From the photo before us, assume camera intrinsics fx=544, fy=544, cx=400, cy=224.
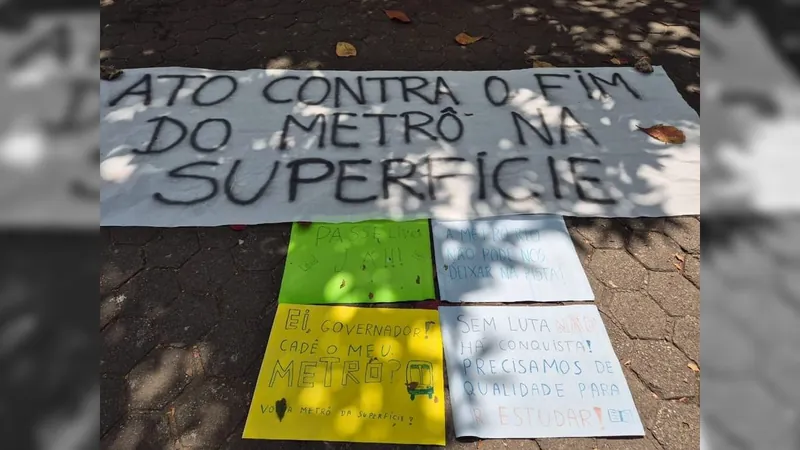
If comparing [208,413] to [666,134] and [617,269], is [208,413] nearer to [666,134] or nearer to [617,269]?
[617,269]

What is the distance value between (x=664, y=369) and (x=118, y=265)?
238 centimetres

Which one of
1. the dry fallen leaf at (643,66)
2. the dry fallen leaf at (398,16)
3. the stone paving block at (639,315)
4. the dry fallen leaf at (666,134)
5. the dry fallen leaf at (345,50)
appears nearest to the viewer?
the stone paving block at (639,315)

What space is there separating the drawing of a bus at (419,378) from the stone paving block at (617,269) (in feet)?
3.13

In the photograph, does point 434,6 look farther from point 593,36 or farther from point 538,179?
point 538,179

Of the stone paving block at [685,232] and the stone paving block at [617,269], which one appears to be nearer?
the stone paving block at [617,269]

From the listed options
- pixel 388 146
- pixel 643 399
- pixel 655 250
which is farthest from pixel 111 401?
pixel 655 250

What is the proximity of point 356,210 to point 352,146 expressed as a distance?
1.68 ft

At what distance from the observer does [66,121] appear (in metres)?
0.72

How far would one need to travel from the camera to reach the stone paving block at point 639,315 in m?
2.26

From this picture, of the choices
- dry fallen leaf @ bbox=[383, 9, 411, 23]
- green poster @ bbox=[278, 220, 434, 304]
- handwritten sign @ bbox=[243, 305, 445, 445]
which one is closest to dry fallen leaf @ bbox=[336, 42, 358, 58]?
dry fallen leaf @ bbox=[383, 9, 411, 23]

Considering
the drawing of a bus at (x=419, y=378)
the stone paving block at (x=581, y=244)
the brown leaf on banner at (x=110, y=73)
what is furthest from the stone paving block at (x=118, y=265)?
the stone paving block at (x=581, y=244)

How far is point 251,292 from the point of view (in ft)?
7.82

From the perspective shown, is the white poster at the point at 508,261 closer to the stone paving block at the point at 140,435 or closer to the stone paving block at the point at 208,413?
the stone paving block at the point at 208,413

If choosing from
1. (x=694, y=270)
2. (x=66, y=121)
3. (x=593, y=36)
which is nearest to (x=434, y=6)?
(x=593, y=36)
